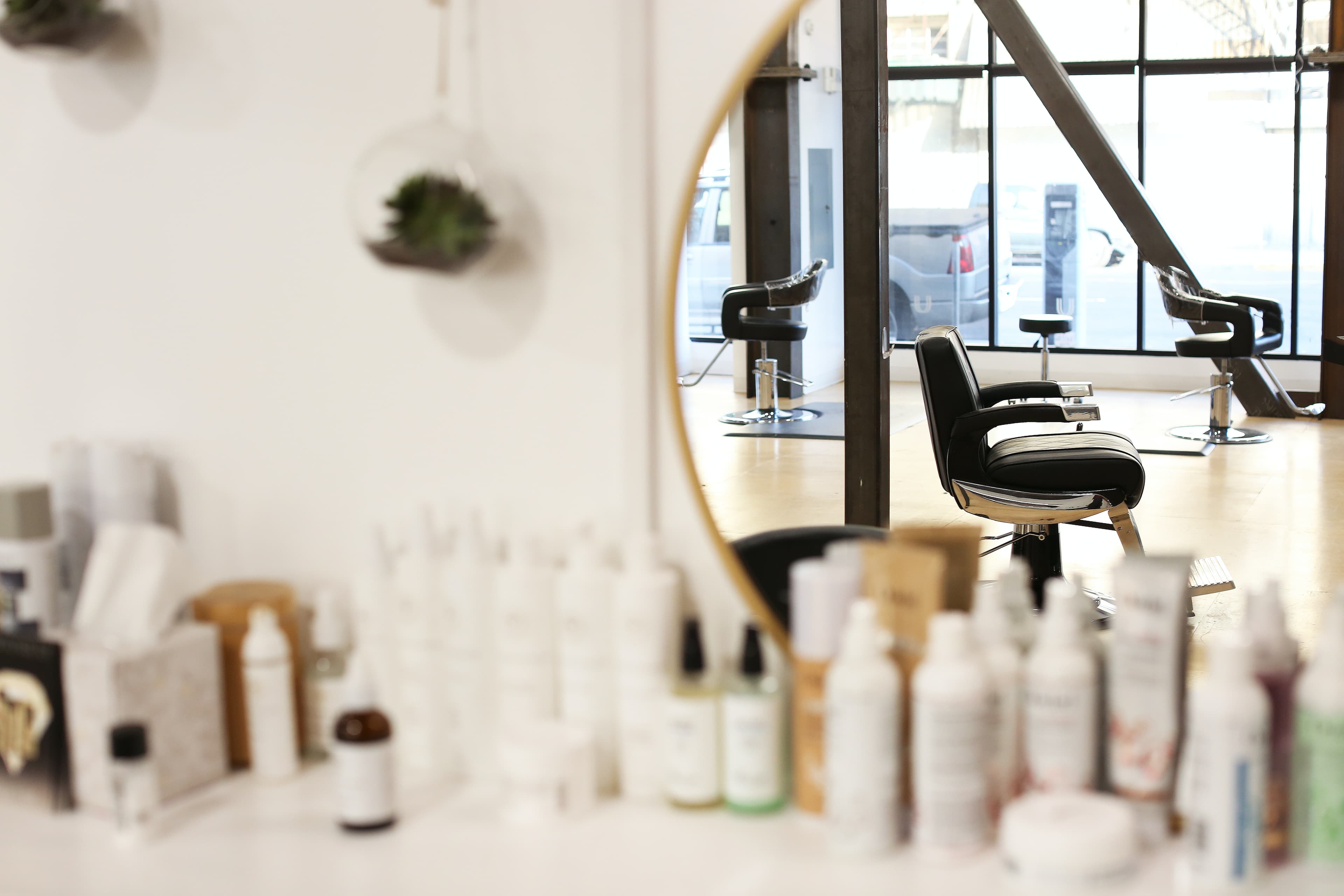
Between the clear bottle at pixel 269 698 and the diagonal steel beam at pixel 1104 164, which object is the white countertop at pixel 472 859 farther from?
the diagonal steel beam at pixel 1104 164

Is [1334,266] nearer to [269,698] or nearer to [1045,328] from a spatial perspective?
[1045,328]

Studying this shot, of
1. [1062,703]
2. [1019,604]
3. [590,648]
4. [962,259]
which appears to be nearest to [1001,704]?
[1062,703]

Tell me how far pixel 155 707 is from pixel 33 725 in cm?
16

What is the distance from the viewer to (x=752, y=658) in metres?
1.13

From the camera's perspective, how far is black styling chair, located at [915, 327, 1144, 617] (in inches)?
66.4

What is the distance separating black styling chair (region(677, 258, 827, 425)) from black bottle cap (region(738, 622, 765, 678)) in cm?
81

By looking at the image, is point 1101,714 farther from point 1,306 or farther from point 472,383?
point 1,306

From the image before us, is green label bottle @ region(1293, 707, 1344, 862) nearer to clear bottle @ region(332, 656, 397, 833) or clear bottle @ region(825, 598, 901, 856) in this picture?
clear bottle @ region(825, 598, 901, 856)

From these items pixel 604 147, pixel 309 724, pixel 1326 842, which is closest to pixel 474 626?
pixel 309 724

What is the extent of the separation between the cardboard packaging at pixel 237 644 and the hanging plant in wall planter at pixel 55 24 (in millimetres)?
688

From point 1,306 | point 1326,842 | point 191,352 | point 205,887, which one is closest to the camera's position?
point 1326,842

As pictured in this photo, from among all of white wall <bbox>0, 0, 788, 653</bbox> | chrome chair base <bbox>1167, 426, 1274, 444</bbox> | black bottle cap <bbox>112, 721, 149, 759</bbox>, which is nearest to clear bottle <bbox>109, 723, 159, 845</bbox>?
black bottle cap <bbox>112, 721, 149, 759</bbox>

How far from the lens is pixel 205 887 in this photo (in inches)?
43.1

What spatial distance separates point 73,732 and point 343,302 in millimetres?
562
